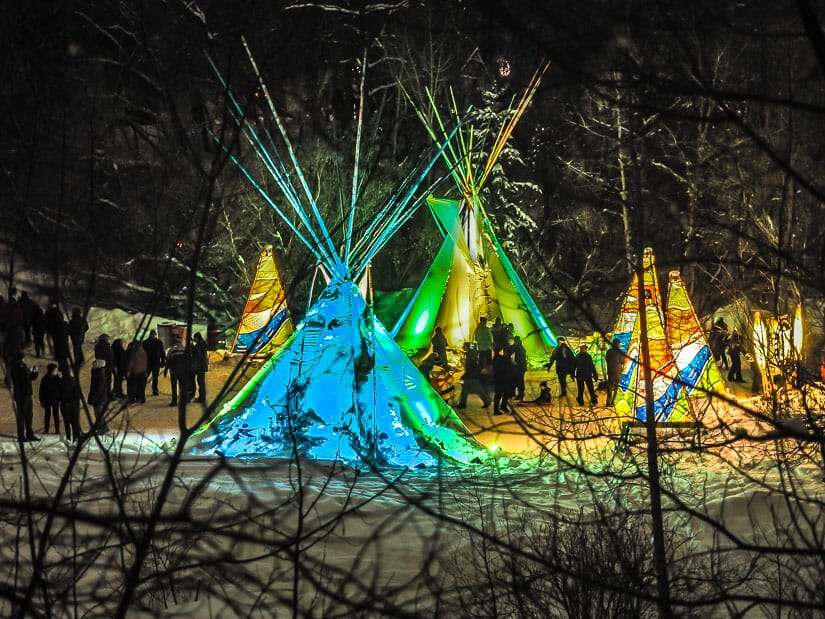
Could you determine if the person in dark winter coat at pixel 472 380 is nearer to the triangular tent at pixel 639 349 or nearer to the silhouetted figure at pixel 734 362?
the triangular tent at pixel 639 349

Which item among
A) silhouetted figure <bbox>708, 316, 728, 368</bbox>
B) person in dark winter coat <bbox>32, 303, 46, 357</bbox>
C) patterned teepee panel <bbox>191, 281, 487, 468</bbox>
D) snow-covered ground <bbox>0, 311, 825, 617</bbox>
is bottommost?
snow-covered ground <bbox>0, 311, 825, 617</bbox>

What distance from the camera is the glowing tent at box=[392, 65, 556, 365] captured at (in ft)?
62.8

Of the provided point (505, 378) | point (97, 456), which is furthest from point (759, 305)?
point (97, 456)

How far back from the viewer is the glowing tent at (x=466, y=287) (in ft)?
62.8

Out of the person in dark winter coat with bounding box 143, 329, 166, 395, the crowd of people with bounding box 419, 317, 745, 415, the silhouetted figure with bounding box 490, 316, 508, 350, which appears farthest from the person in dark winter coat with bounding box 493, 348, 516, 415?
the person in dark winter coat with bounding box 143, 329, 166, 395

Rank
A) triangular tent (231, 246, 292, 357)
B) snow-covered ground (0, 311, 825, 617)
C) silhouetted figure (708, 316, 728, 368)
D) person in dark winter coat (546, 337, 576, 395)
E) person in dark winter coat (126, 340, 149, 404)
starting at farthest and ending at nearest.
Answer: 1. triangular tent (231, 246, 292, 357)
2. silhouetted figure (708, 316, 728, 368)
3. person in dark winter coat (126, 340, 149, 404)
4. person in dark winter coat (546, 337, 576, 395)
5. snow-covered ground (0, 311, 825, 617)

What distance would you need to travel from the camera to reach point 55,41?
77.1ft

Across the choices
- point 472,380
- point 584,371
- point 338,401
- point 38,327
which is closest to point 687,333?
point 584,371

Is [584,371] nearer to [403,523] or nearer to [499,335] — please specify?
[499,335]

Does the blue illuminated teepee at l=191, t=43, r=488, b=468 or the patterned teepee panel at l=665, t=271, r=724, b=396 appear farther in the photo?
the patterned teepee panel at l=665, t=271, r=724, b=396

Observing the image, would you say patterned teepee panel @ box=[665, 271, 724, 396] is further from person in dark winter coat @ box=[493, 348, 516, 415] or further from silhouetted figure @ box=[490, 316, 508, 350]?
silhouetted figure @ box=[490, 316, 508, 350]

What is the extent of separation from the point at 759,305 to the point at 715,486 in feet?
22.7

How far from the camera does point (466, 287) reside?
64.1 feet

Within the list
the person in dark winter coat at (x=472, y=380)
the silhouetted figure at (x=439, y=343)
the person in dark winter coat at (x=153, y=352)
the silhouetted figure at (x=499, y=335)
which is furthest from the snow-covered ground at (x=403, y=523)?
the silhouetted figure at (x=439, y=343)
